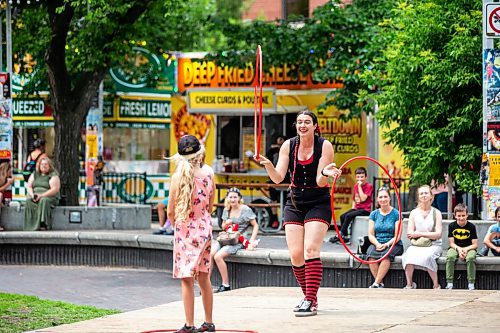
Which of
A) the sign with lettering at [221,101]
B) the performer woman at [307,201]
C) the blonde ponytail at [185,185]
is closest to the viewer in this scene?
the blonde ponytail at [185,185]

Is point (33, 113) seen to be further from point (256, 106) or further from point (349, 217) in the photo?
point (256, 106)

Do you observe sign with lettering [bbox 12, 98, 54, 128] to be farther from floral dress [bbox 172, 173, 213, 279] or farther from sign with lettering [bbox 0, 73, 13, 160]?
floral dress [bbox 172, 173, 213, 279]

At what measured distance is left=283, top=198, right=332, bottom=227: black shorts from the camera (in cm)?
1066

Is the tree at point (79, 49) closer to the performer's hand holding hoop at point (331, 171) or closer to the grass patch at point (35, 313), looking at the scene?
the grass patch at point (35, 313)

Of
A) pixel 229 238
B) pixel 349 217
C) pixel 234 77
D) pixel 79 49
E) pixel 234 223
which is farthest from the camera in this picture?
pixel 234 77

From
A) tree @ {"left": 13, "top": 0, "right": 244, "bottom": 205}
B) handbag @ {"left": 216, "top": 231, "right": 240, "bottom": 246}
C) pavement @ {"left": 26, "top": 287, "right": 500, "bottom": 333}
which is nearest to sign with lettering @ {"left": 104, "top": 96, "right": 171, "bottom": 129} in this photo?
tree @ {"left": 13, "top": 0, "right": 244, "bottom": 205}

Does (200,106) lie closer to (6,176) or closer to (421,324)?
(6,176)

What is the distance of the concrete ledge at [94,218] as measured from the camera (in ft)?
73.0

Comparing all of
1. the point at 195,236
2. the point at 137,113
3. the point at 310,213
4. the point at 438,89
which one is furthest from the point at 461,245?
the point at 137,113

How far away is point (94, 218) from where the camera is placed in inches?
890

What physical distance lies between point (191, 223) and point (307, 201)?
1.55 metres

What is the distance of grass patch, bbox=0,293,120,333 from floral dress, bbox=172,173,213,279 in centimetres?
270

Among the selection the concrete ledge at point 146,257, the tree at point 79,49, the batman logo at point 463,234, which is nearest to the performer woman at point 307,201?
the batman logo at point 463,234

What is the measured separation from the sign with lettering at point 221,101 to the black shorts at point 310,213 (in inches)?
560
